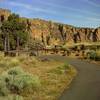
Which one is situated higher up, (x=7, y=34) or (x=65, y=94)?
(x=7, y=34)

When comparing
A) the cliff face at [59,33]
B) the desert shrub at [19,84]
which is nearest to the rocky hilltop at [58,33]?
the cliff face at [59,33]

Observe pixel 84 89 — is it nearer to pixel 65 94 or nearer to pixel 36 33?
pixel 65 94

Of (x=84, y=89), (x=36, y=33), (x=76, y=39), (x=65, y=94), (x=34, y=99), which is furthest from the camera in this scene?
(x=76, y=39)

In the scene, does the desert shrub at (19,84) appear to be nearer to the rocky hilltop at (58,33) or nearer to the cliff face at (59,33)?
the rocky hilltop at (58,33)

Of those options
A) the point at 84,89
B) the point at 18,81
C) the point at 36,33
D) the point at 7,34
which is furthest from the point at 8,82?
the point at 36,33

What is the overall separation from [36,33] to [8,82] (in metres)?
136

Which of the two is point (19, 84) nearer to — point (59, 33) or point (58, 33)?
point (59, 33)

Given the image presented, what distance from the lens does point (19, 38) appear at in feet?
185

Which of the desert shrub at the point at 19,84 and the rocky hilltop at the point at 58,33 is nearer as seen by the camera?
the desert shrub at the point at 19,84

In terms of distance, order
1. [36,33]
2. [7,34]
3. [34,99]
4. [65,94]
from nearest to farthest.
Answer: [34,99], [65,94], [7,34], [36,33]

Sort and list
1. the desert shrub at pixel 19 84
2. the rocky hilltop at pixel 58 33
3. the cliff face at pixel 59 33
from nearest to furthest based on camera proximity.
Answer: the desert shrub at pixel 19 84, the rocky hilltop at pixel 58 33, the cliff face at pixel 59 33

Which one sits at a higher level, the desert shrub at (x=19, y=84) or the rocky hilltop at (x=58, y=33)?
the rocky hilltop at (x=58, y=33)

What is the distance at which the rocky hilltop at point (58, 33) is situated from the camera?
154 m

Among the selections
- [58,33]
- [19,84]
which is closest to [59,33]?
[58,33]
